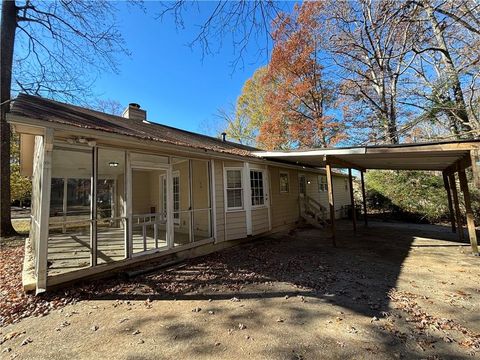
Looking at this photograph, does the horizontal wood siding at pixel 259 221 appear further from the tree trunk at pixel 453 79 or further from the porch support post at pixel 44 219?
the tree trunk at pixel 453 79

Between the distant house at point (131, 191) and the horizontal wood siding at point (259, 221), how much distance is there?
5 centimetres

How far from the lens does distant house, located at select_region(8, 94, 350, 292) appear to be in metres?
4.39

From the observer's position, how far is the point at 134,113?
1057 cm

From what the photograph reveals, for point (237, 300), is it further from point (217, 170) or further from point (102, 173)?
point (102, 173)

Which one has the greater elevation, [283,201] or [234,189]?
[234,189]

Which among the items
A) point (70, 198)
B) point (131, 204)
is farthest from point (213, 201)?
point (70, 198)

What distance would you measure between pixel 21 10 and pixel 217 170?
11335 mm

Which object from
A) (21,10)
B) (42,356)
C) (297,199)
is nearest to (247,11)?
(42,356)

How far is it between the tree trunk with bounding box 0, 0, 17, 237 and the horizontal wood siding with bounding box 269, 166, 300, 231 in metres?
10.0

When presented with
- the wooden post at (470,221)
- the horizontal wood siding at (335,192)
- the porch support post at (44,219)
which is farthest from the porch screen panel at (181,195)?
the wooden post at (470,221)

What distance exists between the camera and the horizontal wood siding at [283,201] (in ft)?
31.8

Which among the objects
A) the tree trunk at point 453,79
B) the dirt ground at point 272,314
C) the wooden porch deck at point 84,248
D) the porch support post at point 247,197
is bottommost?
the dirt ground at point 272,314

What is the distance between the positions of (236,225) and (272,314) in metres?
4.45

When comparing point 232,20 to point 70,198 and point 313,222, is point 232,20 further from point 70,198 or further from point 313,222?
point 313,222
